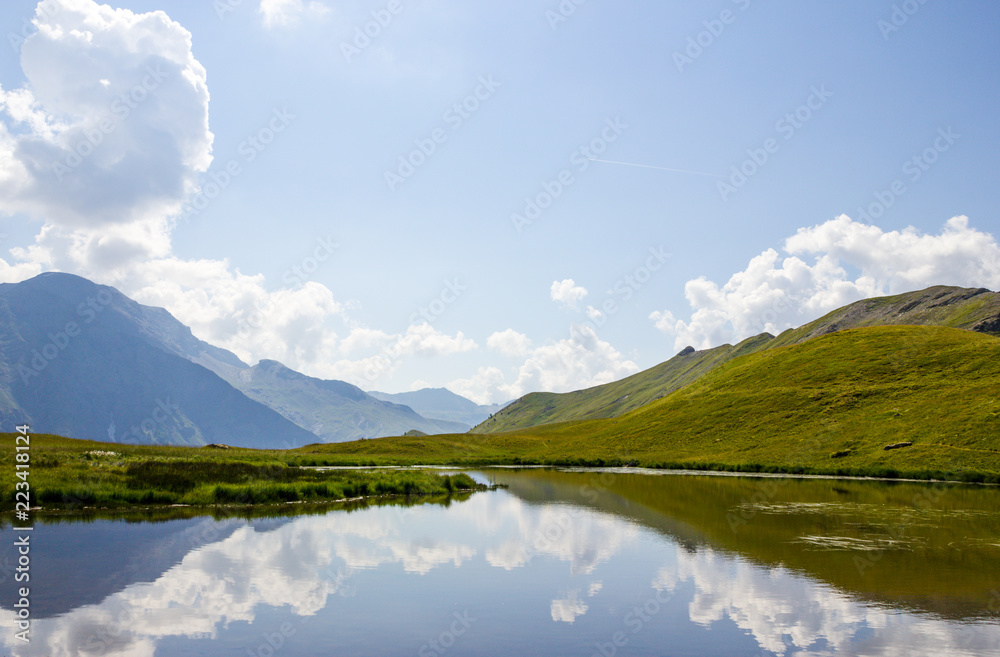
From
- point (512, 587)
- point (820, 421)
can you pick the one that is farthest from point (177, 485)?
point (820, 421)

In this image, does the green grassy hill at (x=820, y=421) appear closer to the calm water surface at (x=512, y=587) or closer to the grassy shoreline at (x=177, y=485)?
the grassy shoreline at (x=177, y=485)

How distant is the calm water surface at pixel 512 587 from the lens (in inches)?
687

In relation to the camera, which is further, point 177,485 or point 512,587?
point 177,485

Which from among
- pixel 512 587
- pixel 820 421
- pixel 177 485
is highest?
pixel 820 421

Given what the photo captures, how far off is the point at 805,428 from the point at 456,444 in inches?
3090

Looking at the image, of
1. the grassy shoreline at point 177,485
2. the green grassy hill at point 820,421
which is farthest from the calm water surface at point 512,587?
the green grassy hill at point 820,421

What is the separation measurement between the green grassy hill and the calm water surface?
49.2m

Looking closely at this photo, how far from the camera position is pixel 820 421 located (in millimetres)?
107812

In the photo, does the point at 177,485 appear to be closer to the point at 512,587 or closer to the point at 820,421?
the point at 512,587

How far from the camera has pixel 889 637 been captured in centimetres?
1827

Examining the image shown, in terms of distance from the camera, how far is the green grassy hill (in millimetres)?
84812

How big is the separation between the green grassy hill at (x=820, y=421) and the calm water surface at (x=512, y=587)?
49.2 m

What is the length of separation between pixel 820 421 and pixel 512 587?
9973cm

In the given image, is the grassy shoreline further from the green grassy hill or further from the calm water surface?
the green grassy hill
